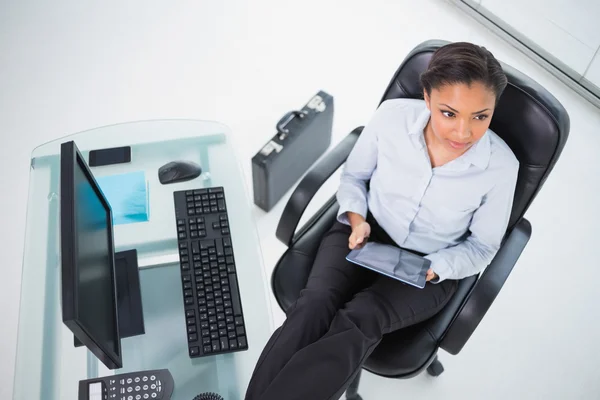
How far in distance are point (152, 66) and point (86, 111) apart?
43 cm

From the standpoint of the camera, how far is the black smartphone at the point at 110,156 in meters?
1.89

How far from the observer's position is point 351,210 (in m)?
1.78

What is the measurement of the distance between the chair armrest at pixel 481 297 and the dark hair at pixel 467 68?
0.45 meters

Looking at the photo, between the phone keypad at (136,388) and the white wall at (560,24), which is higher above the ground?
the white wall at (560,24)

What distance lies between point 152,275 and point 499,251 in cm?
98

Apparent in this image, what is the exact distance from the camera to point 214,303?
5.19 feet

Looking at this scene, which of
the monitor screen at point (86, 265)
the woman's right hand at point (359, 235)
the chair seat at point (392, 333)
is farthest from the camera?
the woman's right hand at point (359, 235)

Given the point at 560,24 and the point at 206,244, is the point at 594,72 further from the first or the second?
the point at 206,244

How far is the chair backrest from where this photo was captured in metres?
1.52

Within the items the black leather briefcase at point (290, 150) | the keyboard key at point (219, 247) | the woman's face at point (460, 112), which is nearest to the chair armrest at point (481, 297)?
the woman's face at point (460, 112)

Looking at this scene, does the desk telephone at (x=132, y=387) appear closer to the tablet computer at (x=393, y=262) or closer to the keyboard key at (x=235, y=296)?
the keyboard key at (x=235, y=296)

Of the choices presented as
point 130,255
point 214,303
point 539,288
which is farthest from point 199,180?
point 539,288

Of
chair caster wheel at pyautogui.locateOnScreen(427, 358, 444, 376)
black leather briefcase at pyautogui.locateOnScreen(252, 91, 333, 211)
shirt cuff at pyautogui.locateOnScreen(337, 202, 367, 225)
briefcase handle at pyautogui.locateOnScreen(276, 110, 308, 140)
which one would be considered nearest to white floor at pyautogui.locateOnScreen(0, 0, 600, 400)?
chair caster wheel at pyautogui.locateOnScreen(427, 358, 444, 376)

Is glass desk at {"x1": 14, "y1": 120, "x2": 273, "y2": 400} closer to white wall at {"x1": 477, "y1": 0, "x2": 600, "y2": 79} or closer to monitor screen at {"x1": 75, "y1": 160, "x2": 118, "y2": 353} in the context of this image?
monitor screen at {"x1": 75, "y1": 160, "x2": 118, "y2": 353}
